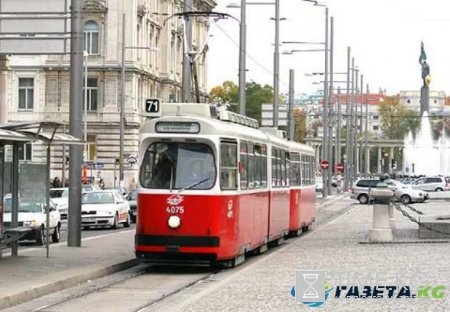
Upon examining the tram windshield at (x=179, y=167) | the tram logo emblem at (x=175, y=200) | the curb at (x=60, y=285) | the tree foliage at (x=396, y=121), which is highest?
the tree foliage at (x=396, y=121)

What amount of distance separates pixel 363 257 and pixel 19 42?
10796mm

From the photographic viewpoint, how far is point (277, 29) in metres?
50.8

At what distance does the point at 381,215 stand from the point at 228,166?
29.1 ft

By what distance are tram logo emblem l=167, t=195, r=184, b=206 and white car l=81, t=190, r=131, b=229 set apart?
17.6 m

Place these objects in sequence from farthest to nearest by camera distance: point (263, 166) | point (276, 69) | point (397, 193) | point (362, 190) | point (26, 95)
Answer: point (26, 95) < point (362, 190) < point (397, 193) < point (276, 69) < point (263, 166)

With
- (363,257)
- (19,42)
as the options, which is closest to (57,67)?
(19,42)

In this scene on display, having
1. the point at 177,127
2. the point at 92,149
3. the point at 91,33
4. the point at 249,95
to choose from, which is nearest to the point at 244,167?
the point at 177,127

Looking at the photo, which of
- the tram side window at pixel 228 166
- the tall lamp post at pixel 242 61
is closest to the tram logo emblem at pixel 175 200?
the tram side window at pixel 228 166

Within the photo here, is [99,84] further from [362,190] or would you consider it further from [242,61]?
[242,61]

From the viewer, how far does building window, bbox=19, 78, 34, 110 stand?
8031cm

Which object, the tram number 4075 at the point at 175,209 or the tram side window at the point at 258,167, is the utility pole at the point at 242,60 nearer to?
the tram side window at the point at 258,167

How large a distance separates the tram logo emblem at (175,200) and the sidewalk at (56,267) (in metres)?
1.91

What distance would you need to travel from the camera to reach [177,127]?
19.0m

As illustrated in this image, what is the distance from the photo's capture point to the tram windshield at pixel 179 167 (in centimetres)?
1877
